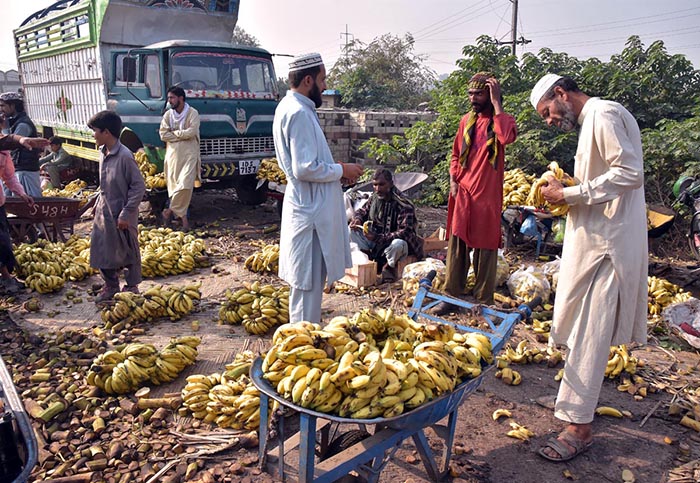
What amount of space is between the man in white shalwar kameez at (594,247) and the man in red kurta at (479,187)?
1891 mm

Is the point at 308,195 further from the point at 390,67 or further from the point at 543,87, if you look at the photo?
the point at 390,67

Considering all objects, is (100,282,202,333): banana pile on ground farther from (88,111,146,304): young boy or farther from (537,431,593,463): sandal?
(537,431,593,463): sandal

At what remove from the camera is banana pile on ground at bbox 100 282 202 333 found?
5.40m

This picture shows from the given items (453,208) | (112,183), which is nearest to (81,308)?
(112,183)

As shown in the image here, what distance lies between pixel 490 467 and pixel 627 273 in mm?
1466

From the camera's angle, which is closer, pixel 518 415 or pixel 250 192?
pixel 518 415

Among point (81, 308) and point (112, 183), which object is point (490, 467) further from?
Answer: point (81, 308)

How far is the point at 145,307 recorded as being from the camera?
5.47 m

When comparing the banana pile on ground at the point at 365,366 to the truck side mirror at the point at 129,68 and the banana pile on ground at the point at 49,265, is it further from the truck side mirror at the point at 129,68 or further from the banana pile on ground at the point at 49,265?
the truck side mirror at the point at 129,68

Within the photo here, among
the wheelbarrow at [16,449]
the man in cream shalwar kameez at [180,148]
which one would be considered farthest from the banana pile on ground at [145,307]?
the man in cream shalwar kameez at [180,148]

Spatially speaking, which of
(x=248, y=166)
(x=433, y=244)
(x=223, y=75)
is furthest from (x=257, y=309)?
(x=223, y=75)

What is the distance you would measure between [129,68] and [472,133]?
6932 mm

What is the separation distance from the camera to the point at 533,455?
3.39 meters

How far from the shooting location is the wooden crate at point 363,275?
21.2 feet
